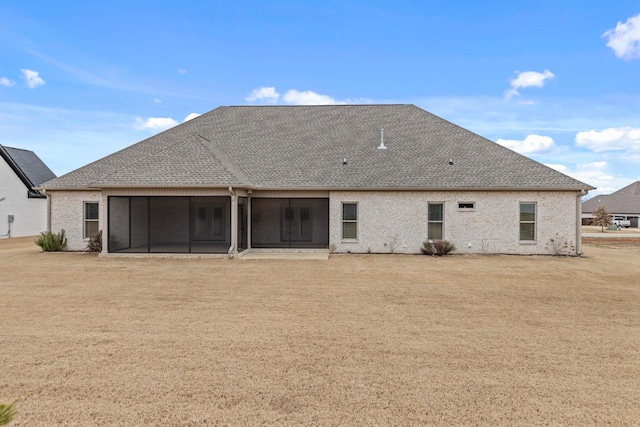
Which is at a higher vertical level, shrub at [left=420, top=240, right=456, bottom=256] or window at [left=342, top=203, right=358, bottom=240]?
window at [left=342, top=203, right=358, bottom=240]

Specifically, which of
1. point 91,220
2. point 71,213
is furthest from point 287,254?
point 71,213

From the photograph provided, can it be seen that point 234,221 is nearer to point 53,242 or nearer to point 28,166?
point 53,242

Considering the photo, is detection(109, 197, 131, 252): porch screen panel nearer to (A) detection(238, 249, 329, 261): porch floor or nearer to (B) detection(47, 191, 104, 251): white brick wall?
(B) detection(47, 191, 104, 251): white brick wall

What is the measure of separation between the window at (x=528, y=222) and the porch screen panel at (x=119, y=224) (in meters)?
18.2

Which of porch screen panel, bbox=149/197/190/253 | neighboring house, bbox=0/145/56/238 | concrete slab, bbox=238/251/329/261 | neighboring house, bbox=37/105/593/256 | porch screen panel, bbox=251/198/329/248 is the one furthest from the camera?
neighboring house, bbox=0/145/56/238

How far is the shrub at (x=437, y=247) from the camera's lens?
60.8ft

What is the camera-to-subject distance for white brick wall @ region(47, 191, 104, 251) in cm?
1966

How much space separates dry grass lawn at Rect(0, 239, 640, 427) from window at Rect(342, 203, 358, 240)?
6947mm

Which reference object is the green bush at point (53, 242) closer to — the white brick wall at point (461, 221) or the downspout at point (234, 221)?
the downspout at point (234, 221)

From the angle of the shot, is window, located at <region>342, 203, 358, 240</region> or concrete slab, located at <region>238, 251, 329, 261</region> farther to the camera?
window, located at <region>342, 203, 358, 240</region>

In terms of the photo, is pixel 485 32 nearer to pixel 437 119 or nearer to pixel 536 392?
pixel 437 119

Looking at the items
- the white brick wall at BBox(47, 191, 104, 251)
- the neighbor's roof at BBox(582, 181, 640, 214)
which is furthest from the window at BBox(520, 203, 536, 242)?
the neighbor's roof at BBox(582, 181, 640, 214)

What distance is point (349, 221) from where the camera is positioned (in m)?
19.4

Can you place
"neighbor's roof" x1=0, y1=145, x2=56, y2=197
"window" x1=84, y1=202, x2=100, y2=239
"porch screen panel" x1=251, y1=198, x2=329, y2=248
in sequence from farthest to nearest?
"neighbor's roof" x1=0, y1=145, x2=56, y2=197 → "porch screen panel" x1=251, y1=198, x2=329, y2=248 → "window" x1=84, y1=202, x2=100, y2=239
